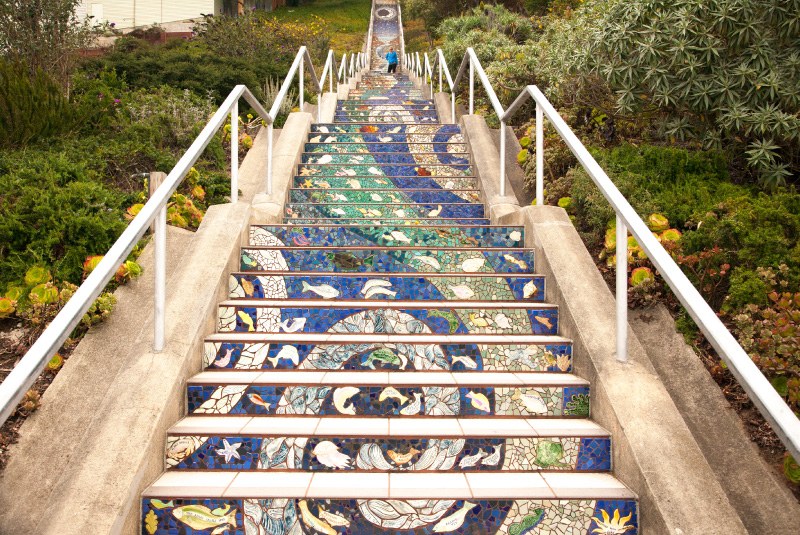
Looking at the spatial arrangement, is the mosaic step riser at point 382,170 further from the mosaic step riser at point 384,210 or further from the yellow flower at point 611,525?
the yellow flower at point 611,525

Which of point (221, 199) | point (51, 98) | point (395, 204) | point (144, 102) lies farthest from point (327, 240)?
point (144, 102)

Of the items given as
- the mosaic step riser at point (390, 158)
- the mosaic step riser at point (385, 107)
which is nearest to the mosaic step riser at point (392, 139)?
the mosaic step riser at point (390, 158)

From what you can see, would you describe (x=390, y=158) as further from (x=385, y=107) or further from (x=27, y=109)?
(x=385, y=107)

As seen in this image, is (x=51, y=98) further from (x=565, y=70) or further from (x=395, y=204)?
(x=565, y=70)

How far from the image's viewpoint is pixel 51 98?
5754 millimetres

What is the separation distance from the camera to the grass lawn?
26000 millimetres

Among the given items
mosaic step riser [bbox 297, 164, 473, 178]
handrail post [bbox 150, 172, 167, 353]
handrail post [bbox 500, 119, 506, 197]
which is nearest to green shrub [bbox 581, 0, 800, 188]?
handrail post [bbox 500, 119, 506, 197]

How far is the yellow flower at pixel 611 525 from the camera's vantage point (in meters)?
2.31

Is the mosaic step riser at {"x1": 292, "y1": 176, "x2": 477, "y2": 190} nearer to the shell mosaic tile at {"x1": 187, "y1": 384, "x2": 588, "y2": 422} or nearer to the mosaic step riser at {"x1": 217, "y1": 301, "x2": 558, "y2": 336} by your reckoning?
the mosaic step riser at {"x1": 217, "y1": 301, "x2": 558, "y2": 336}

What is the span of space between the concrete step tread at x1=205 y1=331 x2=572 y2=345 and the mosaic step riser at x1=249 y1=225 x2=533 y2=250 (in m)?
1.06

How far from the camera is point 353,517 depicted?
7.55ft

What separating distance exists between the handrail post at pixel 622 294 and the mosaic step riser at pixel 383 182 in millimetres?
2893

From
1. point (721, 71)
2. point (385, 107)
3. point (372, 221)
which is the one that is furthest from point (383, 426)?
point (385, 107)

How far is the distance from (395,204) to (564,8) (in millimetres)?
10796
